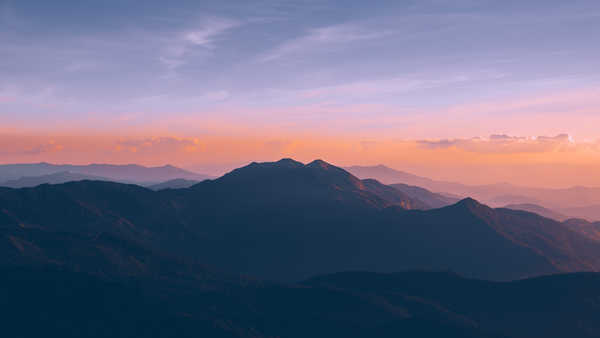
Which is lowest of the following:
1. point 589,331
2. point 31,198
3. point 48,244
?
point 589,331

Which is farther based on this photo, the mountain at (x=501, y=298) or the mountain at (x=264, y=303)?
the mountain at (x=501, y=298)

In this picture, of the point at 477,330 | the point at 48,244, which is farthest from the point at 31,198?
the point at 477,330

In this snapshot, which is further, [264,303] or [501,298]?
[501,298]

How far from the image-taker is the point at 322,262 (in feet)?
649

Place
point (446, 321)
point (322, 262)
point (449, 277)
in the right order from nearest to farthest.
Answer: point (446, 321), point (449, 277), point (322, 262)

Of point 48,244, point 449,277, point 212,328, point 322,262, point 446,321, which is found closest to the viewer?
point 212,328

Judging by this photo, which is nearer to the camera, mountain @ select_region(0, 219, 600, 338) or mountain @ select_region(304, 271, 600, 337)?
mountain @ select_region(0, 219, 600, 338)

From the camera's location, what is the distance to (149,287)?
119250 mm

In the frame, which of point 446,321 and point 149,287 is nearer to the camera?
point 446,321

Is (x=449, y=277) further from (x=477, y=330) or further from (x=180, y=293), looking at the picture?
(x=180, y=293)

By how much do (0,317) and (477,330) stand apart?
92.6 metres

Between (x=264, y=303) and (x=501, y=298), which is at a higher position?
(x=501, y=298)

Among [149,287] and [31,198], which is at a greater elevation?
[31,198]

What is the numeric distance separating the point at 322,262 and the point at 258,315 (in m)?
94.7
